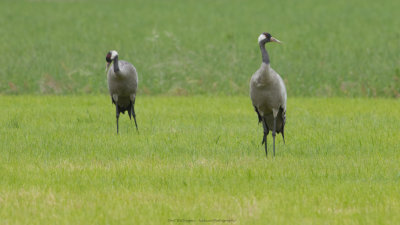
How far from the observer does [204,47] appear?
27.0m

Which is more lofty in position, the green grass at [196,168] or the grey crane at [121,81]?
the grey crane at [121,81]

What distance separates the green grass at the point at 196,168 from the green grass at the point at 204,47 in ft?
12.2

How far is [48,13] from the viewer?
41.8m

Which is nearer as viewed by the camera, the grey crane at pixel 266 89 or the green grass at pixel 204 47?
the grey crane at pixel 266 89

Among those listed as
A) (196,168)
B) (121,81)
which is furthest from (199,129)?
(196,168)

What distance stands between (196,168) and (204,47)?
17.1 m

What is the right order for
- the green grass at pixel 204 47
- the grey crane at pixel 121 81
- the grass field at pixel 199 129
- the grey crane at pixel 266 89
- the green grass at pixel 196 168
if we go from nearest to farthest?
the green grass at pixel 196 168, the grass field at pixel 199 129, the grey crane at pixel 266 89, the grey crane at pixel 121 81, the green grass at pixel 204 47

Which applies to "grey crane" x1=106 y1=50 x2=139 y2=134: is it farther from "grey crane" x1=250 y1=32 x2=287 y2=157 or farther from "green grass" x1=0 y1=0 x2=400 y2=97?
"green grass" x1=0 y1=0 x2=400 y2=97

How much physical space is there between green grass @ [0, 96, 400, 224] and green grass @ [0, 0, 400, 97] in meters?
3.71

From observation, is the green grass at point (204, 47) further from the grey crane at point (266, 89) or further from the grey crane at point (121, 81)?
the grey crane at point (266, 89)

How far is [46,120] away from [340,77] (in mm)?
9266

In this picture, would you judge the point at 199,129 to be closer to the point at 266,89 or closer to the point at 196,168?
the point at 266,89

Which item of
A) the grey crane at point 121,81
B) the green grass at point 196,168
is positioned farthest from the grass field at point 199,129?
A: the grey crane at point 121,81

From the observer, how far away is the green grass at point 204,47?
20750 mm
